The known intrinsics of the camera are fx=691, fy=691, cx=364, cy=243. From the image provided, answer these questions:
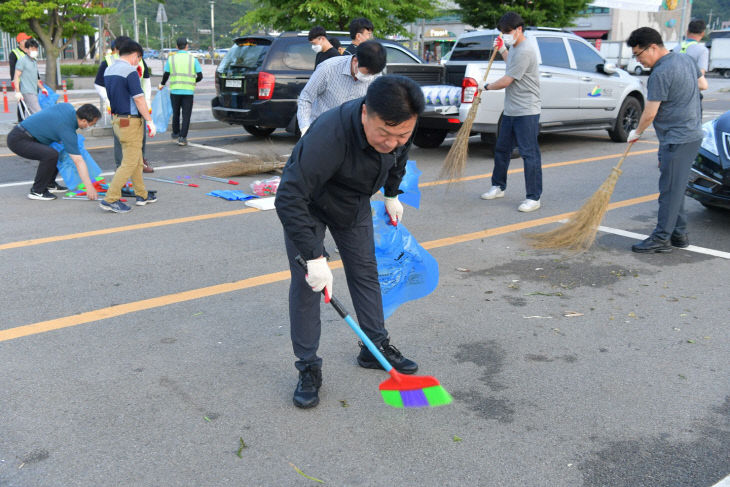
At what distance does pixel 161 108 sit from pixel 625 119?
7756mm

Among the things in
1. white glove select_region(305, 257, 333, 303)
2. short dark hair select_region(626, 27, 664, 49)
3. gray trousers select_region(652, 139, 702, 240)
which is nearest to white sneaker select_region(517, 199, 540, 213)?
gray trousers select_region(652, 139, 702, 240)

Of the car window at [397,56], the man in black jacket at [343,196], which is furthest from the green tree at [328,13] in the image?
the man in black jacket at [343,196]

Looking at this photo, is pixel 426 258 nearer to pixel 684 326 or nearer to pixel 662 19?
pixel 684 326

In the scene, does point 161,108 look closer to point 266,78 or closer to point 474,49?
point 266,78

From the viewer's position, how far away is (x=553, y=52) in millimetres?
10430

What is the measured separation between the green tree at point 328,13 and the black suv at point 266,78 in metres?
4.38

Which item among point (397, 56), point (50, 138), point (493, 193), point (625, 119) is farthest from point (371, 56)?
point (625, 119)

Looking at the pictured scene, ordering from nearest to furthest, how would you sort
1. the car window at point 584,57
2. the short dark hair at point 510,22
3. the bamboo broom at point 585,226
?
the bamboo broom at point 585,226, the short dark hair at point 510,22, the car window at point 584,57

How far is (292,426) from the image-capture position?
10.2 ft

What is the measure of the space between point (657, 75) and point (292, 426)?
4039 millimetres

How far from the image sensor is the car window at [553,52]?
10.4 meters

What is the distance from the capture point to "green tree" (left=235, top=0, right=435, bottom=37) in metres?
15.5

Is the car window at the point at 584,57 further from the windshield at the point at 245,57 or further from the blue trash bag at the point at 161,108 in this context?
the blue trash bag at the point at 161,108

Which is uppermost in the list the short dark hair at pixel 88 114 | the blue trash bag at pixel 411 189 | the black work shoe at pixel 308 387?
the short dark hair at pixel 88 114
